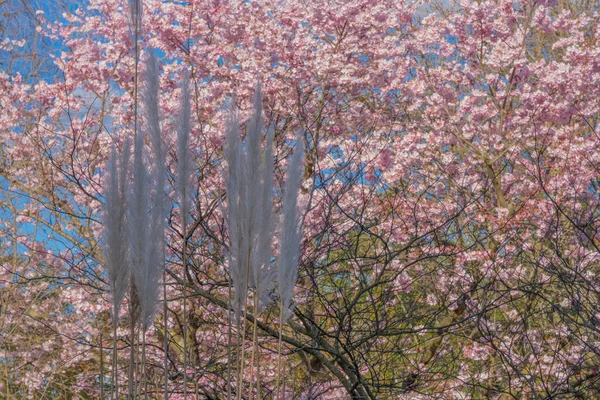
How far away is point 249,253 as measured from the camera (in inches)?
66.8

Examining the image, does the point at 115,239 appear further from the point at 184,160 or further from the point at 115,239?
the point at 184,160

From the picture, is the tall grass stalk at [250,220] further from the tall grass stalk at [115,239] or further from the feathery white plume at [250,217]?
the tall grass stalk at [115,239]

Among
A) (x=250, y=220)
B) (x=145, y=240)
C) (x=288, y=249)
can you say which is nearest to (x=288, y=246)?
(x=288, y=249)

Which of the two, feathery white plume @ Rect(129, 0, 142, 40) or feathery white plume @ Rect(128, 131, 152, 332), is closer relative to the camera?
feathery white plume @ Rect(128, 131, 152, 332)

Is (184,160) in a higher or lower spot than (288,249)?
higher

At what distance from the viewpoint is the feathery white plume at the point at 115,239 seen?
166 cm

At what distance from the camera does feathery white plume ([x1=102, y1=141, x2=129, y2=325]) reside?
5.43ft

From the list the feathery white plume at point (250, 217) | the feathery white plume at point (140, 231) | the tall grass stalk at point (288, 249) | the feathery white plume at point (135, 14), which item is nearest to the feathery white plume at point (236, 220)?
the feathery white plume at point (250, 217)

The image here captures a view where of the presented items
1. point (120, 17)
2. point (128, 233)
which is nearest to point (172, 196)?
point (128, 233)

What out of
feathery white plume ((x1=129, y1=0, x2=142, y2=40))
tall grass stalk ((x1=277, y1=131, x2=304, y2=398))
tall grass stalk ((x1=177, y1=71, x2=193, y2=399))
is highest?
feathery white plume ((x1=129, y1=0, x2=142, y2=40))

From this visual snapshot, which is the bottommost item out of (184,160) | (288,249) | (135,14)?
(288,249)

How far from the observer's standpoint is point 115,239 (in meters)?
1.66

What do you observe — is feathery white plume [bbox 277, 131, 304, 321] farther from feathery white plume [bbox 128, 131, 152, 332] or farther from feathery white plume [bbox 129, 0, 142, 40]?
feathery white plume [bbox 129, 0, 142, 40]

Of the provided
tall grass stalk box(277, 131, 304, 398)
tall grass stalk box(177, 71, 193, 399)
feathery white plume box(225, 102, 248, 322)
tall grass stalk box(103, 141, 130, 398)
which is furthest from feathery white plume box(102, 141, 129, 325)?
tall grass stalk box(277, 131, 304, 398)
